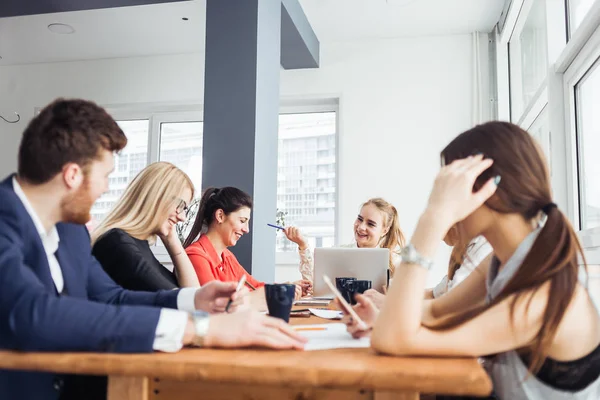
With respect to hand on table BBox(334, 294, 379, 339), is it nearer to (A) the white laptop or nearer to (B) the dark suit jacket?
(B) the dark suit jacket

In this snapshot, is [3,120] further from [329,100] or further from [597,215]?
[597,215]

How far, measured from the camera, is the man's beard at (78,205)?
3.59ft

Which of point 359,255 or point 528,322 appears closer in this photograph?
point 528,322

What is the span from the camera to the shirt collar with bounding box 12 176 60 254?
1062mm

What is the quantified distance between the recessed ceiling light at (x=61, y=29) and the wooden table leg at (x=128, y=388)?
4315 millimetres

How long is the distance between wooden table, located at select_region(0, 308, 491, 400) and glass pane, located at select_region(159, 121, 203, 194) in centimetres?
433

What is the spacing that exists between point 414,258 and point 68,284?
0.70m

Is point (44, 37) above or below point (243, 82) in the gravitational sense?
above

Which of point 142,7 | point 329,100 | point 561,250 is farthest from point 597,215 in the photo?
point 142,7

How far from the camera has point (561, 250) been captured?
961mm

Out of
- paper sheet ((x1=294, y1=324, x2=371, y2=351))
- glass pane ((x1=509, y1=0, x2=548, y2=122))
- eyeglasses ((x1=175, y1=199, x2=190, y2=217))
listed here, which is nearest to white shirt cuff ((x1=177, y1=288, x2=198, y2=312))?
paper sheet ((x1=294, y1=324, x2=371, y2=351))

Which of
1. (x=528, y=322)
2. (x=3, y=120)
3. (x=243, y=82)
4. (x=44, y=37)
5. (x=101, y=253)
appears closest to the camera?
(x=528, y=322)

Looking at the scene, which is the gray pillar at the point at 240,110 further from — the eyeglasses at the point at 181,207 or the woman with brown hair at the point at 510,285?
the woman with brown hair at the point at 510,285

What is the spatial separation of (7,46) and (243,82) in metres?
2.95
